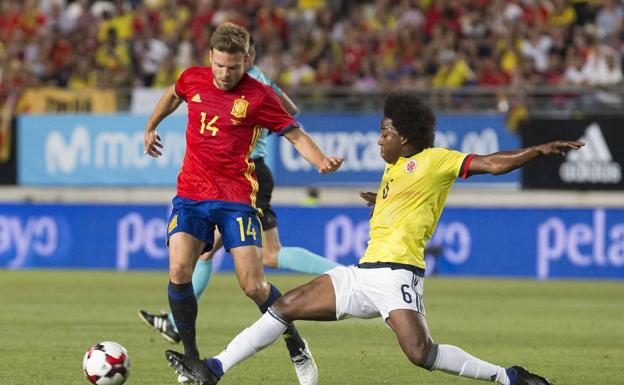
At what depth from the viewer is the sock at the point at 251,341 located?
7.36 meters

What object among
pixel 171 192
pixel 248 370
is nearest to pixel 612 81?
pixel 171 192

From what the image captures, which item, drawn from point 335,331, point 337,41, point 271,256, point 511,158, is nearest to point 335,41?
point 337,41

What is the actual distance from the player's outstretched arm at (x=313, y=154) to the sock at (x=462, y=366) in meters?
1.22

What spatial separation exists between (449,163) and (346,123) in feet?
48.1

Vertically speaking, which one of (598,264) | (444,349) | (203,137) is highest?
(203,137)

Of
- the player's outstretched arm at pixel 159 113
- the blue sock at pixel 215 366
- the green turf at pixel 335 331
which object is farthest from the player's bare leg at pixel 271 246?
the blue sock at pixel 215 366

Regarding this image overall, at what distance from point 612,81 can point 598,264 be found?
9.99 ft

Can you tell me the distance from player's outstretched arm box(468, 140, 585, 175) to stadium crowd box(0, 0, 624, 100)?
1427cm

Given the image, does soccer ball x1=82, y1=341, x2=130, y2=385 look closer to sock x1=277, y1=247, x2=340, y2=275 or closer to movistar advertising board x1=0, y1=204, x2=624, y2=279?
sock x1=277, y1=247, x2=340, y2=275

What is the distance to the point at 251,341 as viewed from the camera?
7.38 meters

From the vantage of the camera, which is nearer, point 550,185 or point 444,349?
point 444,349

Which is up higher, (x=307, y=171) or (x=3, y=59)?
(x=3, y=59)

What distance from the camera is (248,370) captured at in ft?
30.0

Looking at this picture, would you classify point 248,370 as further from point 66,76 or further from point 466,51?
point 66,76
